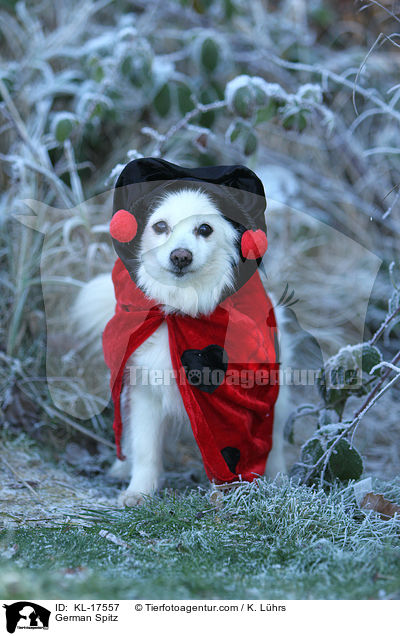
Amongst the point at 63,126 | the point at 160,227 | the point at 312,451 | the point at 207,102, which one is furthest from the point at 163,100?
the point at 312,451

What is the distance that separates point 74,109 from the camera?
9.33 feet

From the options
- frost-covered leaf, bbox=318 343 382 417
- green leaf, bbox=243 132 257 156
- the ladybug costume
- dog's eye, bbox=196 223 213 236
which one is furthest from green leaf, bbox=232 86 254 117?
frost-covered leaf, bbox=318 343 382 417

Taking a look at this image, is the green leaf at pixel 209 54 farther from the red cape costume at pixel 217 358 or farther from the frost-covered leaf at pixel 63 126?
the red cape costume at pixel 217 358

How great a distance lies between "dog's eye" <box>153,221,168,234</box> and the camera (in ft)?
5.19

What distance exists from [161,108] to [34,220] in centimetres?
72

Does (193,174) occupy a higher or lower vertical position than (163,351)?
higher

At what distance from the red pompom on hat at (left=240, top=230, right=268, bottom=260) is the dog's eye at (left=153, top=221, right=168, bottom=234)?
0.20m

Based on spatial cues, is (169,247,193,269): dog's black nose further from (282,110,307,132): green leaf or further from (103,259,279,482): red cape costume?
(282,110,307,132): green leaf

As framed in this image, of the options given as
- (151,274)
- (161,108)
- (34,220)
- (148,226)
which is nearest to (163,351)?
(151,274)

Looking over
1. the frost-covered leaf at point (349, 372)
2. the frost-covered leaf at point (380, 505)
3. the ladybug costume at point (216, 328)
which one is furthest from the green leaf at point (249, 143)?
the frost-covered leaf at point (380, 505)

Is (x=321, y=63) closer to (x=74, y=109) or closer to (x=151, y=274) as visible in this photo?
(x=74, y=109)

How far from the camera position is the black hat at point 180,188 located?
61.4 inches

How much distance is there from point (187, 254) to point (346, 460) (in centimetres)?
70
